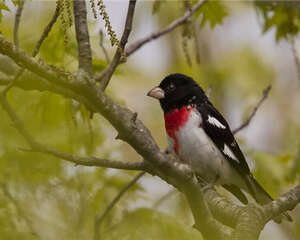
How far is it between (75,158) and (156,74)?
778cm

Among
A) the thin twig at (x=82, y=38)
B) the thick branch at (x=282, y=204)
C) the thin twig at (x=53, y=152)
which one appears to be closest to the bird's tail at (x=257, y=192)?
the thick branch at (x=282, y=204)

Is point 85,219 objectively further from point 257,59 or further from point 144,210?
point 257,59

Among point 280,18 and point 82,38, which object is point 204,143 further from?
point 82,38

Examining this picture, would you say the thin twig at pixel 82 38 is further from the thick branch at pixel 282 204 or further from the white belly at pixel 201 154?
the white belly at pixel 201 154

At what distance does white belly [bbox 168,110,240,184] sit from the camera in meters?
3.98

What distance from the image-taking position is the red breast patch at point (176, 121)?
3996 mm

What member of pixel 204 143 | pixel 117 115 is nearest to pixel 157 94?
pixel 204 143

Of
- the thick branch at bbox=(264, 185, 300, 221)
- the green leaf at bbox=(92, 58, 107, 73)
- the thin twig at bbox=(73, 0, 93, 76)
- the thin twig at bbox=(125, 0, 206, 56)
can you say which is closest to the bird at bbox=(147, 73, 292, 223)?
the thin twig at bbox=(125, 0, 206, 56)

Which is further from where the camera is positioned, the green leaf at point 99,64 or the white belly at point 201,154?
the white belly at point 201,154

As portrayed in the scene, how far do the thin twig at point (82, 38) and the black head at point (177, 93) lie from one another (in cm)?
152

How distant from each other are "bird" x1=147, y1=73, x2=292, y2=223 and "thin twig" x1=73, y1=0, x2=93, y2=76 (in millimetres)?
1370

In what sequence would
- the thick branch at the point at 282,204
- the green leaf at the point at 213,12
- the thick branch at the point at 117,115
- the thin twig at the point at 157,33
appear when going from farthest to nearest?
the green leaf at the point at 213,12, the thin twig at the point at 157,33, the thick branch at the point at 282,204, the thick branch at the point at 117,115

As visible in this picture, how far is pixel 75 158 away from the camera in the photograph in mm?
2410

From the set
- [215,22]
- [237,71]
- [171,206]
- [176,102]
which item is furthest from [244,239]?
[237,71]
